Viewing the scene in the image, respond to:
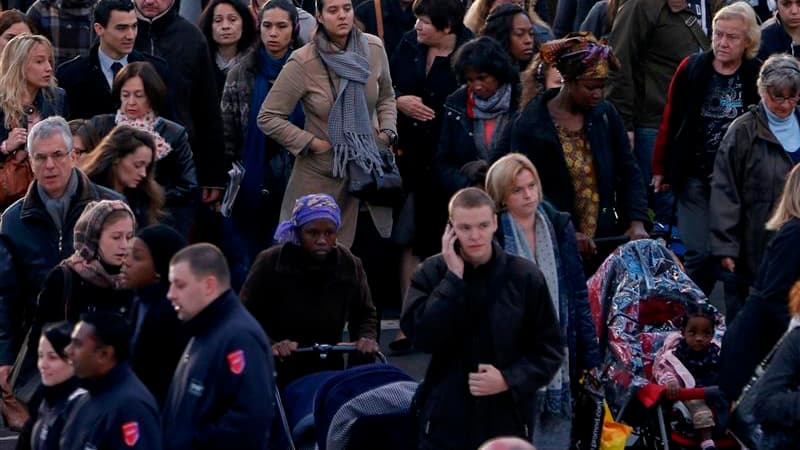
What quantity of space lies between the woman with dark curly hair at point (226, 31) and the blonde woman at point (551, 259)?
3.74 m

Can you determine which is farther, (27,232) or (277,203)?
(277,203)

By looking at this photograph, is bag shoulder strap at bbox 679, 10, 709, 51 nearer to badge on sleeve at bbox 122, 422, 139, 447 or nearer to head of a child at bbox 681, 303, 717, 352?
head of a child at bbox 681, 303, 717, 352

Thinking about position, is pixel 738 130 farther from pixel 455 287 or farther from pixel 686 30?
pixel 455 287

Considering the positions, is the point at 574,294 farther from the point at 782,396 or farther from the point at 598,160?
the point at 782,396

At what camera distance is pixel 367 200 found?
41.5 feet

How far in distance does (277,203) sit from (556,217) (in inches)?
116

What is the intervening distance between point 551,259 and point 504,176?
19.2 inches

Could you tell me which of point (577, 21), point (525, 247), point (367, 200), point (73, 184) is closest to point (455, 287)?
point (525, 247)

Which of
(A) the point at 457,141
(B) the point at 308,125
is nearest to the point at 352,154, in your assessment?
(B) the point at 308,125

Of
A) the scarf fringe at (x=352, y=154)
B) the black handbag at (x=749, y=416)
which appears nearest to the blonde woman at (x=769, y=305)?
the black handbag at (x=749, y=416)

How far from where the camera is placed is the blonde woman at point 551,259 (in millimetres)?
10289

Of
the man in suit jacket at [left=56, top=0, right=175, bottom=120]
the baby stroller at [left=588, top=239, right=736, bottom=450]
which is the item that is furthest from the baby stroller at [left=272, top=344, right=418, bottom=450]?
the man in suit jacket at [left=56, top=0, right=175, bottom=120]

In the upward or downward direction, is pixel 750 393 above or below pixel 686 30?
below

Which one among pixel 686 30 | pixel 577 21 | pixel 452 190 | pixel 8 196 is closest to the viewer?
pixel 8 196
